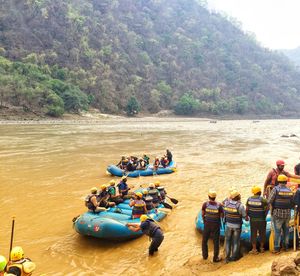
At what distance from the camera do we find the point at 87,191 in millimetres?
15070

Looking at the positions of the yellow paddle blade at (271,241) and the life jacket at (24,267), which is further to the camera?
the yellow paddle blade at (271,241)

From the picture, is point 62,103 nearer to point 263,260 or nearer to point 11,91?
point 11,91

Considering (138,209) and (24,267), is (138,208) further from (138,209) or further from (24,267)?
(24,267)

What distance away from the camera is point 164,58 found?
4643 inches

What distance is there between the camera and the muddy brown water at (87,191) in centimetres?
856

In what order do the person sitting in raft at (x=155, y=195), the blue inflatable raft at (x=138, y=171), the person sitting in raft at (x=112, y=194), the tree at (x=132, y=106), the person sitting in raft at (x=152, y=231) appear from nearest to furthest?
the person sitting in raft at (x=152, y=231) < the person sitting in raft at (x=155, y=195) < the person sitting in raft at (x=112, y=194) < the blue inflatable raft at (x=138, y=171) < the tree at (x=132, y=106)

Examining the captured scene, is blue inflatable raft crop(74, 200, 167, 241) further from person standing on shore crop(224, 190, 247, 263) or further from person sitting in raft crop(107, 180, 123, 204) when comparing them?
person standing on shore crop(224, 190, 247, 263)

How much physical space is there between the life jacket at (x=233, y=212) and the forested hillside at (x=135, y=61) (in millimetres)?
55774

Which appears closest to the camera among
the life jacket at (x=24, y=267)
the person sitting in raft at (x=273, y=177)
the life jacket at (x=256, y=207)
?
the life jacket at (x=24, y=267)

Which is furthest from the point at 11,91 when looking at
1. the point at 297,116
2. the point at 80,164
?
the point at 297,116

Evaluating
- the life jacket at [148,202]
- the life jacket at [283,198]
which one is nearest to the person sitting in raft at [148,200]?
the life jacket at [148,202]

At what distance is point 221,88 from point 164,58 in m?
22.1

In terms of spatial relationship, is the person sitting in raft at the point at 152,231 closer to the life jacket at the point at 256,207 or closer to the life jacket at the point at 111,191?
the life jacket at the point at 256,207

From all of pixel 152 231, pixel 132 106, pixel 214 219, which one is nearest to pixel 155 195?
pixel 152 231
